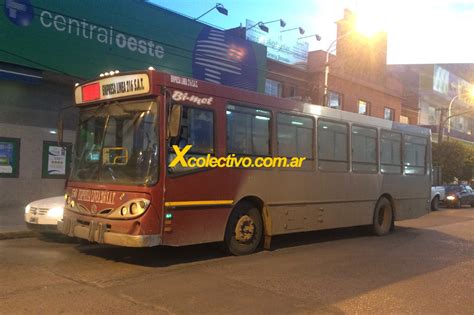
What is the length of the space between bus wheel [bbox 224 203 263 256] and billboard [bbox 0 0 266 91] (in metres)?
8.66

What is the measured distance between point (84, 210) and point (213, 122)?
261 cm

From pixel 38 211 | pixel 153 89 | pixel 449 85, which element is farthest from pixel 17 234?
pixel 449 85

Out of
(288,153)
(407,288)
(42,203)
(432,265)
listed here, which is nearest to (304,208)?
(288,153)

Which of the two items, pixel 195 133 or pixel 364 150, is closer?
pixel 195 133

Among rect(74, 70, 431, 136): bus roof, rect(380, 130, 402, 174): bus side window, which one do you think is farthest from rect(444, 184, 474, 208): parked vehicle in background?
rect(74, 70, 431, 136): bus roof

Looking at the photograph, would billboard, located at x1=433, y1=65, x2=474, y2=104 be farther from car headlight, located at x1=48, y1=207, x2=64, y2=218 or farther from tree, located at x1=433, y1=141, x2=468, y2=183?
car headlight, located at x1=48, y1=207, x2=64, y2=218

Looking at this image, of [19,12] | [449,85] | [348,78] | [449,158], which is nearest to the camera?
[19,12]

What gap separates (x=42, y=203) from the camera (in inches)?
412

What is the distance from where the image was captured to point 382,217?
13.4 m

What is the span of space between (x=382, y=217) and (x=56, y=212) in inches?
322

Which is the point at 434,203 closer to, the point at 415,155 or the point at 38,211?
the point at 415,155

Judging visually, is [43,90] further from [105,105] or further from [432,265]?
[432,265]

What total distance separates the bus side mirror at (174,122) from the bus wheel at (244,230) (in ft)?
6.75

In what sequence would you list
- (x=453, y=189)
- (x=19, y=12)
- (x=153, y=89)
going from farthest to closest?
(x=453, y=189) → (x=19, y=12) → (x=153, y=89)
